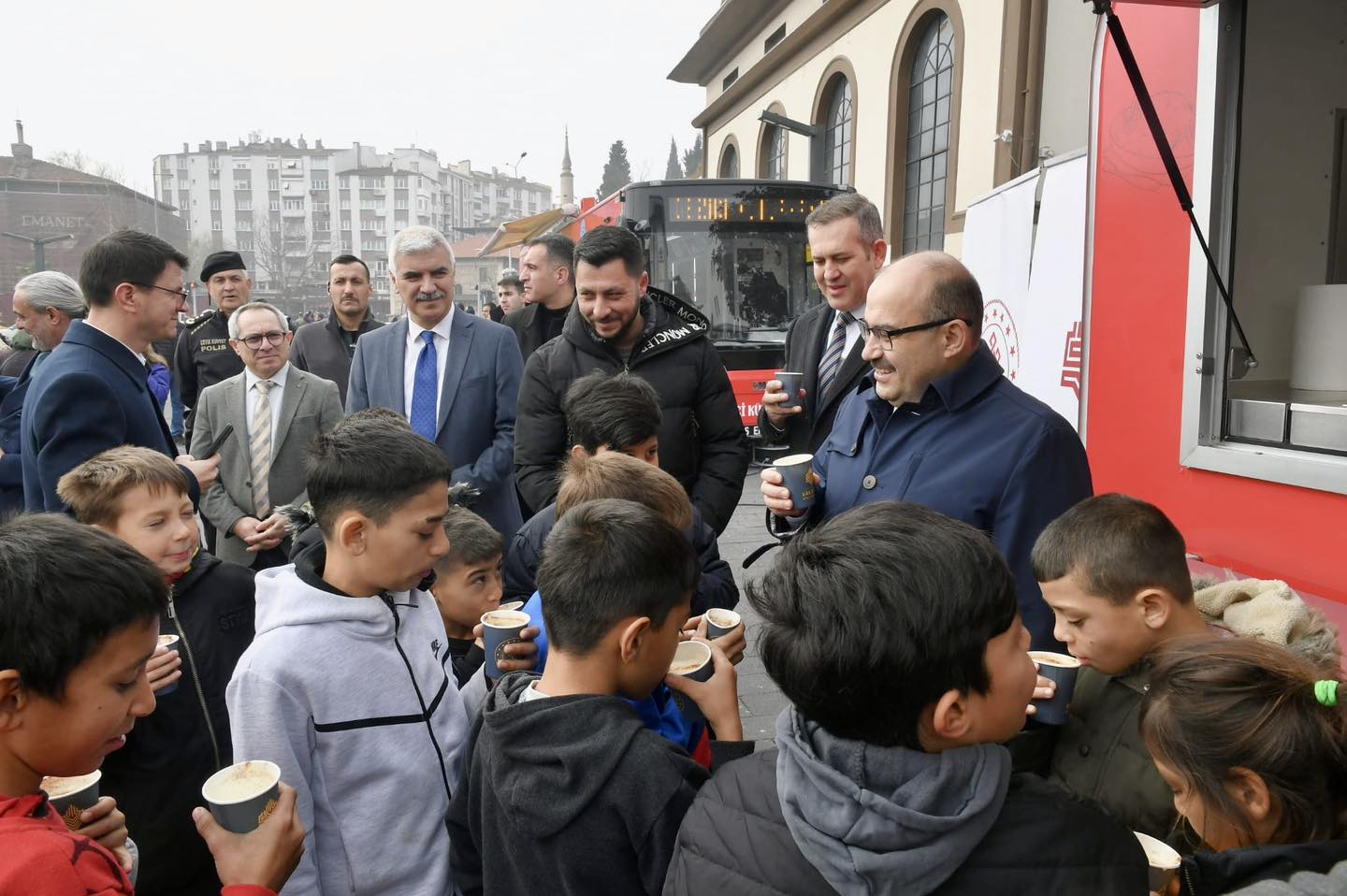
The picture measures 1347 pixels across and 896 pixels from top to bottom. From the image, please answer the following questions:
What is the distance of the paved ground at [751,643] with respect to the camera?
4.53 metres

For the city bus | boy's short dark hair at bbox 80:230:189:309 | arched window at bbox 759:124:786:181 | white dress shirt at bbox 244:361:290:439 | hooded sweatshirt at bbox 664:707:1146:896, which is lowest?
hooded sweatshirt at bbox 664:707:1146:896

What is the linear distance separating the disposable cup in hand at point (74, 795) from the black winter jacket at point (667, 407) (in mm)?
2114

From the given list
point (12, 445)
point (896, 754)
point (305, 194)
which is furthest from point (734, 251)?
point (305, 194)

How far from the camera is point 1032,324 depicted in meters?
5.38

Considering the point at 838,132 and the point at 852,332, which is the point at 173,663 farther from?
the point at 838,132

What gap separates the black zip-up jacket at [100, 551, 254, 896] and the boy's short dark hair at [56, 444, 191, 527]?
0.30m

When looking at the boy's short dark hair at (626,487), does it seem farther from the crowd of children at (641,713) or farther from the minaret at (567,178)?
the minaret at (567,178)

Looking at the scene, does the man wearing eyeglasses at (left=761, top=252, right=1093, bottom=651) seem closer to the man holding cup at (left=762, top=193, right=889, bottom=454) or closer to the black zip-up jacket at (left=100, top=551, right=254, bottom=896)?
the man holding cup at (left=762, top=193, right=889, bottom=454)

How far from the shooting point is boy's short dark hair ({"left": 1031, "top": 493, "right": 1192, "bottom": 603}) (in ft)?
7.06

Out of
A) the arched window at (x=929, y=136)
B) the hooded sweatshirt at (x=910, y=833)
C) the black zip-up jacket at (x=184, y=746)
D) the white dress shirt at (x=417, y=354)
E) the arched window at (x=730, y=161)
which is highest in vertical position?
the arched window at (x=730, y=161)

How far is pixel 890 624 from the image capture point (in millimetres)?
1240

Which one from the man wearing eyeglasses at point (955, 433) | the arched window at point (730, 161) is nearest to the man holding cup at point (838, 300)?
the man wearing eyeglasses at point (955, 433)

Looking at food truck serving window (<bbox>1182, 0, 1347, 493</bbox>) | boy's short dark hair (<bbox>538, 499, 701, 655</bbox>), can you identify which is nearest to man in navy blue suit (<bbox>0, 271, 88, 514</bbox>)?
boy's short dark hair (<bbox>538, 499, 701, 655</bbox>)

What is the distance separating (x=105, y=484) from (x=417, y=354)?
2.02m
